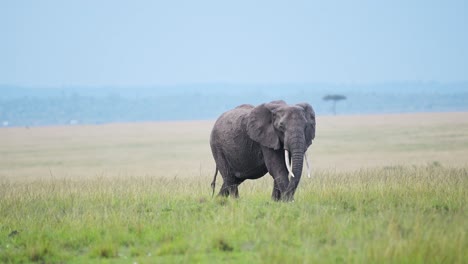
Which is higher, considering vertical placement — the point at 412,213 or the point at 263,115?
the point at 263,115

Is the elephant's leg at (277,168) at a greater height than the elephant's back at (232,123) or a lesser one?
lesser

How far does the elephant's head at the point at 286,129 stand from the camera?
1361 centimetres

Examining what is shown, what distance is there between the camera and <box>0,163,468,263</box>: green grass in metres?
9.26

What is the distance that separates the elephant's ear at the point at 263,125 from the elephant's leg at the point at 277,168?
0.66ft

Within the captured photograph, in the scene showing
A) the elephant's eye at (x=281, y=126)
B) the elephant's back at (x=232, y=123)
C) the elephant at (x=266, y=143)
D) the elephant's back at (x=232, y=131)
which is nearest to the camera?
the elephant at (x=266, y=143)

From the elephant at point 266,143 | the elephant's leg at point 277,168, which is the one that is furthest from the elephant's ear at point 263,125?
the elephant's leg at point 277,168

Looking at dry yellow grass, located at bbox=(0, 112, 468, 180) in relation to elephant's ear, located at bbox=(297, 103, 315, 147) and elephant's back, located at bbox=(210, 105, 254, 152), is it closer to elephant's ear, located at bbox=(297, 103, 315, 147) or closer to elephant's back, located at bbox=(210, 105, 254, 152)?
elephant's back, located at bbox=(210, 105, 254, 152)

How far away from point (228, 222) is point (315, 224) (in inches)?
48.5

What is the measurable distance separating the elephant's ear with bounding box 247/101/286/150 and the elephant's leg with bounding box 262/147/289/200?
0.66 ft

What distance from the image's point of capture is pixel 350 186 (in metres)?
15.9

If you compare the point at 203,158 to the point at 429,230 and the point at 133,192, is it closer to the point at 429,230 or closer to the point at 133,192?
the point at 133,192

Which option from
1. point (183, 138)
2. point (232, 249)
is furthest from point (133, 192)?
point (183, 138)

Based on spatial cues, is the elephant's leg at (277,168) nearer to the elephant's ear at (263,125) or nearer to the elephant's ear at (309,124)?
the elephant's ear at (263,125)

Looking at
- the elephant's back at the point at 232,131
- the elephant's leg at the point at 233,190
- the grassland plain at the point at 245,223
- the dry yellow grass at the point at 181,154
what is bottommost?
the dry yellow grass at the point at 181,154
